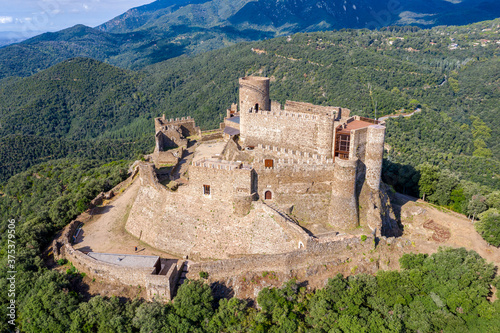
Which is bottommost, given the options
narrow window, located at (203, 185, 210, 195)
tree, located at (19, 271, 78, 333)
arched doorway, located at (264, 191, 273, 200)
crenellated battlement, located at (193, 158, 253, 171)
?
tree, located at (19, 271, 78, 333)

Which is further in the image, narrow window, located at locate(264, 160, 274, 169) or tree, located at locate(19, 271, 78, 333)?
narrow window, located at locate(264, 160, 274, 169)

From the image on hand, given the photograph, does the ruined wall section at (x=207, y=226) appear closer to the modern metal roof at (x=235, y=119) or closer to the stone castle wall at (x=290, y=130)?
the stone castle wall at (x=290, y=130)

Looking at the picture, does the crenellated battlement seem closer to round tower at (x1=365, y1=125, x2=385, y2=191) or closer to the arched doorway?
the arched doorway

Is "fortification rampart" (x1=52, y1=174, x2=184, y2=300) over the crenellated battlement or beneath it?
beneath

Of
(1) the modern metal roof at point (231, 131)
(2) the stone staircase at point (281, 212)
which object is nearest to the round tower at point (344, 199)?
(2) the stone staircase at point (281, 212)

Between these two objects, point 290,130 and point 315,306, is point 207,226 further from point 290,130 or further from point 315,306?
point 290,130

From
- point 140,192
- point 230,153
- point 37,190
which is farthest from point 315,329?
point 37,190

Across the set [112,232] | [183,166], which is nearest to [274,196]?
[183,166]

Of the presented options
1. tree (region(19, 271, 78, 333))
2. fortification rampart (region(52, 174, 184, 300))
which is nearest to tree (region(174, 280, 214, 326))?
fortification rampart (region(52, 174, 184, 300))
